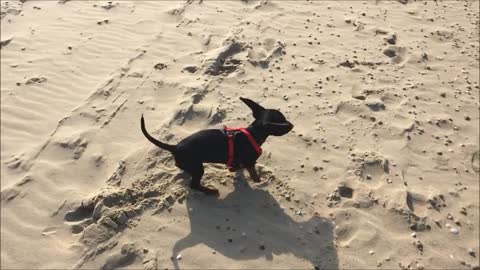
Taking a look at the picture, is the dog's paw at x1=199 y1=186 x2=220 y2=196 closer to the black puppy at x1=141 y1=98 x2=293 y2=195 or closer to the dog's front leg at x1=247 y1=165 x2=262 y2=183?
the black puppy at x1=141 y1=98 x2=293 y2=195

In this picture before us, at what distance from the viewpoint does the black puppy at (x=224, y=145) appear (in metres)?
4.00

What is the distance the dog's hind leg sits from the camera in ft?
13.4

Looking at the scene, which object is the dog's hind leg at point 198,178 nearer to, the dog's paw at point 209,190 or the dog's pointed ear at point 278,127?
the dog's paw at point 209,190

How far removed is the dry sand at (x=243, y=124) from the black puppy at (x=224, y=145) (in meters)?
0.38

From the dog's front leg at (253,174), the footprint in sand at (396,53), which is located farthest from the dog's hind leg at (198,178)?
the footprint in sand at (396,53)

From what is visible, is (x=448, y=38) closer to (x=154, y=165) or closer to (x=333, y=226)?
(x=333, y=226)

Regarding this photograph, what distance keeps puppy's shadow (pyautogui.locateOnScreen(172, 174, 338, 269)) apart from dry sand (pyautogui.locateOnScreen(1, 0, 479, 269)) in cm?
1

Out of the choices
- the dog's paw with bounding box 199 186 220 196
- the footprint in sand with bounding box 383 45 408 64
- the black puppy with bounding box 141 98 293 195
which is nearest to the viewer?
the black puppy with bounding box 141 98 293 195

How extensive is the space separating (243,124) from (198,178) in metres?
1.23

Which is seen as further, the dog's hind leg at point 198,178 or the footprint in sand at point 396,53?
the footprint in sand at point 396,53

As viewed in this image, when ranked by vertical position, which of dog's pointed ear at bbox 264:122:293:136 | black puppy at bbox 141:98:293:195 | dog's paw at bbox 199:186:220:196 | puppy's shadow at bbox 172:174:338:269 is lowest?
puppy's shadow at bbox 172:174:338:269

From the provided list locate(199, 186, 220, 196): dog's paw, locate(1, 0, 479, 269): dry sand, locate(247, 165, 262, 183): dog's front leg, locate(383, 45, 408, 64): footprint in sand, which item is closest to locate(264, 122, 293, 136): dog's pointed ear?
locate(247, 165, 262, 183): dog's front leg

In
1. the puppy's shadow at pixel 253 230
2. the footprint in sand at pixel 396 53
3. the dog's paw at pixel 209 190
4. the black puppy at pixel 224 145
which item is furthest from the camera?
the footprint in sand at pixel 396 53

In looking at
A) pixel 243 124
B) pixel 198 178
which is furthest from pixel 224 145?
pixel 243 124
